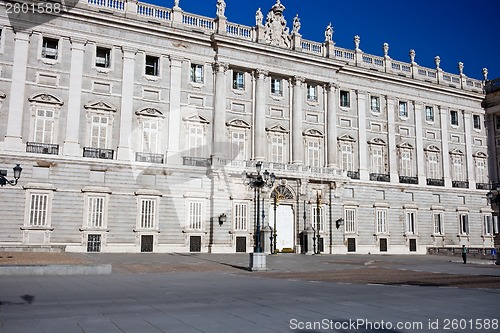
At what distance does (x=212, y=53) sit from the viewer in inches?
1478

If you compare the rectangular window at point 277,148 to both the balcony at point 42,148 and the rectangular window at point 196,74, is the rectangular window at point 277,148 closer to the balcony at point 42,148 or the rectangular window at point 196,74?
the rectangular window at point 196,74

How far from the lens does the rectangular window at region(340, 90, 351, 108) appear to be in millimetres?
43278

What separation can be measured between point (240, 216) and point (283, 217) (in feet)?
13.7

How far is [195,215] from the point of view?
34.9 metres

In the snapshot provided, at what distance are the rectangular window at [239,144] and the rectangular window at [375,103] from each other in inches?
578

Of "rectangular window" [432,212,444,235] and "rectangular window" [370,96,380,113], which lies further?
"rectangular window" [432,212,444,235]

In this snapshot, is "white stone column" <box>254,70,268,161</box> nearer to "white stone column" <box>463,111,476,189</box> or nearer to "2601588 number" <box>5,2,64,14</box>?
"2601588 number" <box>5,2,64,14</box>

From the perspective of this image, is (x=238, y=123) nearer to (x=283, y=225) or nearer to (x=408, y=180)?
(x=283, y=225)

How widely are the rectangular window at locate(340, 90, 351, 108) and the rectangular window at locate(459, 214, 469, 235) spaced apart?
17.1 metres

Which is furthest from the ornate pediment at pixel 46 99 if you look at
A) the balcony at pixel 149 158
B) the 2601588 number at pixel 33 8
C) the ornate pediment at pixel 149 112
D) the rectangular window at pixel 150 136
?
the balcony at pixel 149 158

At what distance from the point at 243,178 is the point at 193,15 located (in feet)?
46.8

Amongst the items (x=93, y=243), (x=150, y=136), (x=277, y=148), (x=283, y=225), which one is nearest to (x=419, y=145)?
(x=277, y=148)

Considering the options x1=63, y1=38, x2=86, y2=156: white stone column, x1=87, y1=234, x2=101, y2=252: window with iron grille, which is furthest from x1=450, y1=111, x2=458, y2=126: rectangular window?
x1=87, y1=234, x2=101, y2=252: window with iron grille

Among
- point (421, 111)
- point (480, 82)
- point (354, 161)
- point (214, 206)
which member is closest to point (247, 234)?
point (214, 206)
